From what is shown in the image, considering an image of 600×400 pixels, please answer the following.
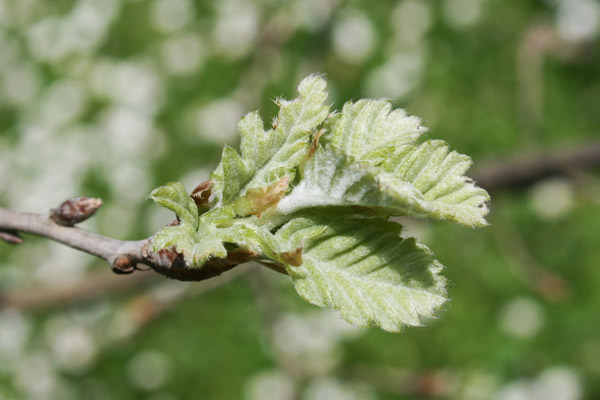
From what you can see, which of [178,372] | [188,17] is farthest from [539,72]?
[178,372]

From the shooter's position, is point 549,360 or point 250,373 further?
point 250,373

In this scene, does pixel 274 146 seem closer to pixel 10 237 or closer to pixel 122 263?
pixel 122 263

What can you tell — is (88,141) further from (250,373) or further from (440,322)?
(440,322)

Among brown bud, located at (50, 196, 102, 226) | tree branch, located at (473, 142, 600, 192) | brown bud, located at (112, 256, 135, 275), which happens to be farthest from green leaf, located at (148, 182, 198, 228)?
tree branch, located at (473, 142, 600, 192)

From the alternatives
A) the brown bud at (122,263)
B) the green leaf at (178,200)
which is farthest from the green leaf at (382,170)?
the brown bud at (122,263)

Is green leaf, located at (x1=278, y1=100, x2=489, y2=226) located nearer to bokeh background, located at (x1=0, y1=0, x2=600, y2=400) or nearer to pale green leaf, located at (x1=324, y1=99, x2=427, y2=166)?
pale green leaf, located at (x1=324, y1=99, x2=427, y2=166)

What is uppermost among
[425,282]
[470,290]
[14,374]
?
[425,282]

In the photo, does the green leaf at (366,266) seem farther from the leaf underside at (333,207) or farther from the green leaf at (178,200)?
the green leaf at (178,200)
